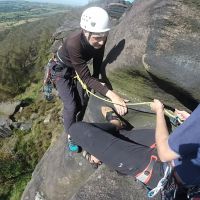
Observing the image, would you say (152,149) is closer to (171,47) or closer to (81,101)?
(171,47)

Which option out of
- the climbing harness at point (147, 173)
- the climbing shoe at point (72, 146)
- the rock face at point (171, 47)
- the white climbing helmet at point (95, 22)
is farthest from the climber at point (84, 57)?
the climbing harness at point (147, 173)

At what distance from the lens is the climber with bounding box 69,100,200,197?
4219 millimetres

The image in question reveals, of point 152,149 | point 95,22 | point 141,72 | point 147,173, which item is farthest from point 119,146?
point 95,22

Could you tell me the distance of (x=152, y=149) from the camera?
630 centimetres

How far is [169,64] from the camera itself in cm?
669

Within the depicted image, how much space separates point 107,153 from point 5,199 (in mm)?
10119

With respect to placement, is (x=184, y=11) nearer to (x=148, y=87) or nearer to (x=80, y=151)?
(x=148, y=87)

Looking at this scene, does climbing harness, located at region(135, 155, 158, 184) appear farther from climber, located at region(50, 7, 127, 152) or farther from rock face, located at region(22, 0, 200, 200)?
climber, located at region(50, 7, 127, 152)

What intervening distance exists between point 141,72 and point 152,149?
1.58 meters

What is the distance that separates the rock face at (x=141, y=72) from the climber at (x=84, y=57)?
51 cm

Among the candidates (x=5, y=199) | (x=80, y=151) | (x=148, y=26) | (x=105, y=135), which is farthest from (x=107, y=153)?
(x=5, y=199)

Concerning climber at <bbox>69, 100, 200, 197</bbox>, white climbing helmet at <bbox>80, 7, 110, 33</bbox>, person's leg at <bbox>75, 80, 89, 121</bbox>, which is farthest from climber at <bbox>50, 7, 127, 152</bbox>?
climber at <bbox>69, 100, 200, 197</bbox>

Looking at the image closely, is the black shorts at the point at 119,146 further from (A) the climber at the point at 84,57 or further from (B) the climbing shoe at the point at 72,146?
(A) the climber at the point at 84,57

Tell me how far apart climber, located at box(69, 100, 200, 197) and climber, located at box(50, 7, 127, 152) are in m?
0.79
